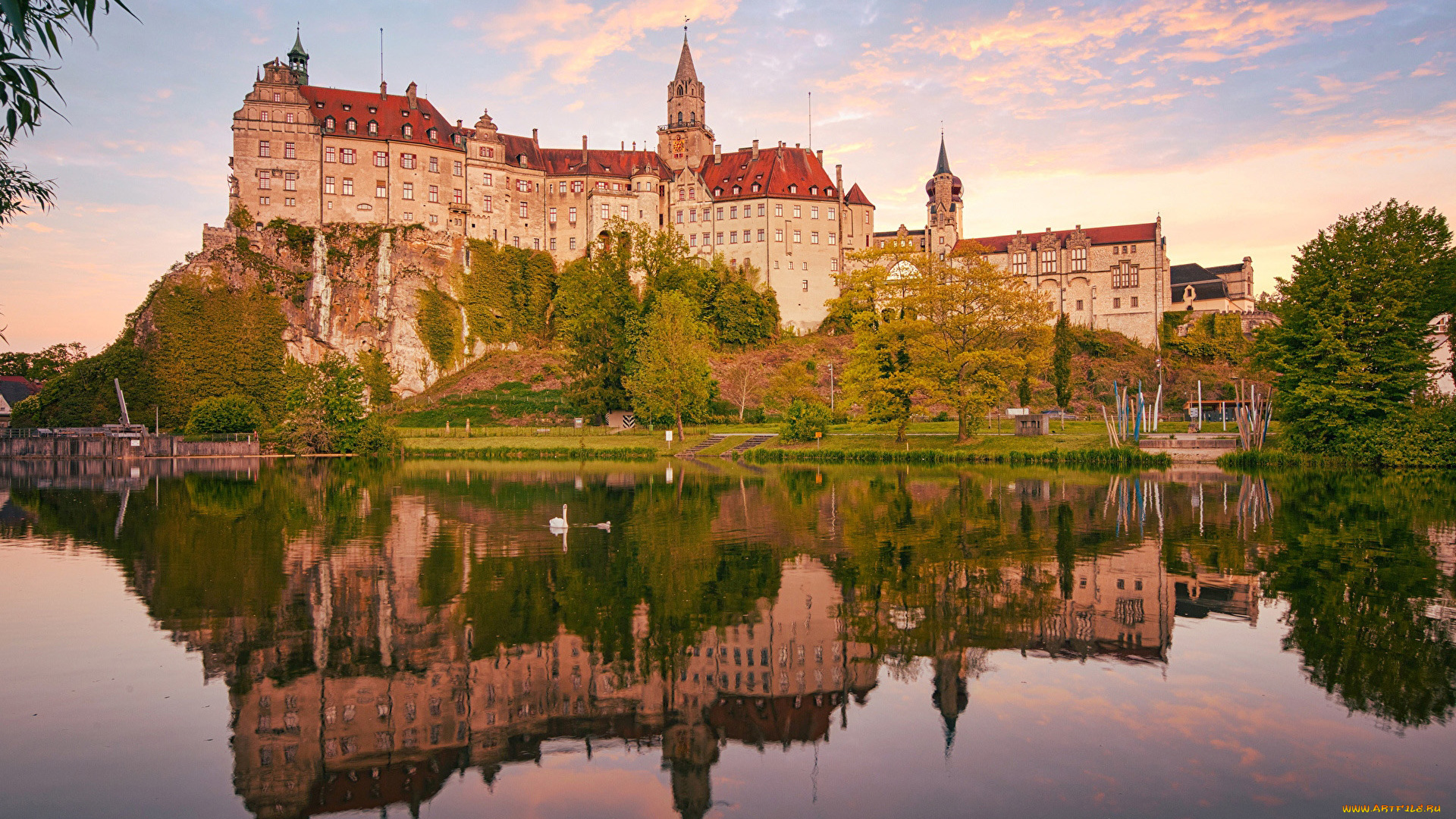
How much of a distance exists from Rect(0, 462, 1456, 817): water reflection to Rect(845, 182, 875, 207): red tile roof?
67352mm

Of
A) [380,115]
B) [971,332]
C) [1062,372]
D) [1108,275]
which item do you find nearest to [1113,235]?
[1108,275]

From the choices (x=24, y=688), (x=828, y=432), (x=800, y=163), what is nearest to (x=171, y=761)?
(x=24, y=688)

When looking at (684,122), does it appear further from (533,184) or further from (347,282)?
(347,282)

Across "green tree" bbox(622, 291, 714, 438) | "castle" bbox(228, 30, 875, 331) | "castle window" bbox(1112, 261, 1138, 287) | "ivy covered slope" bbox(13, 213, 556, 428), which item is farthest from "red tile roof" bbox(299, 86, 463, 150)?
"castle window" bbox(1112, 261, 1138, 287)

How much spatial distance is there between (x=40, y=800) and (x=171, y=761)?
2.75 ft

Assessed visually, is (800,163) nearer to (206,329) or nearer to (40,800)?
(206,329)

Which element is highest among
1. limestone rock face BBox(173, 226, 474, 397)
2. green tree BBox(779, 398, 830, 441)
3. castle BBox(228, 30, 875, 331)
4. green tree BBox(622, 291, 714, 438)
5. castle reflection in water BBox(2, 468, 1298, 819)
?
castle BBox(228, 30, 875, 331)

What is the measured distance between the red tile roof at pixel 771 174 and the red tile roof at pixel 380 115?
2541 cm

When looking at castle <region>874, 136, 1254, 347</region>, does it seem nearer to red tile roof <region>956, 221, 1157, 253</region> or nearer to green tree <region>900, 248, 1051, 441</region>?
red tile roof <region>956, 221, 1157, 253</region>

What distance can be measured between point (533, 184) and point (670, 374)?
39154 millimetres

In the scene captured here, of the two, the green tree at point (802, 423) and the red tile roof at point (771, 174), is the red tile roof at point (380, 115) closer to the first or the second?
the red tile roof at point (771, 174)

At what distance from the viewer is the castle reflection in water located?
7.06m

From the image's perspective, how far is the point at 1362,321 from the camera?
34.5 m

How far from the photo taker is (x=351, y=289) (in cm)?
7019
